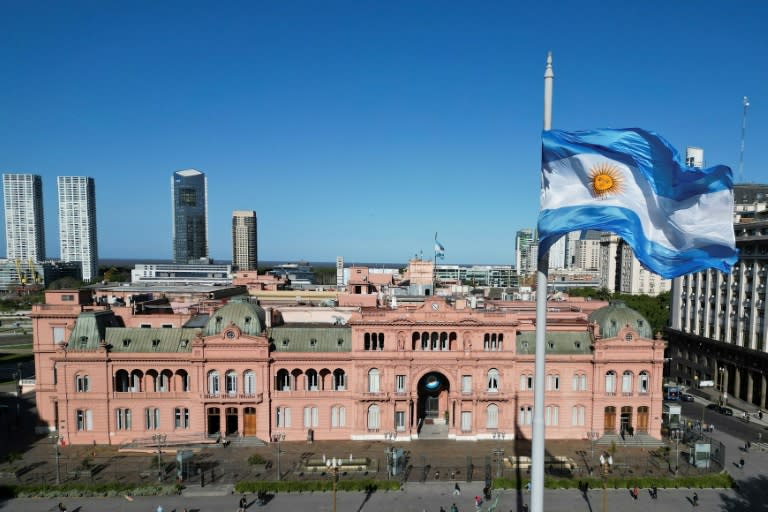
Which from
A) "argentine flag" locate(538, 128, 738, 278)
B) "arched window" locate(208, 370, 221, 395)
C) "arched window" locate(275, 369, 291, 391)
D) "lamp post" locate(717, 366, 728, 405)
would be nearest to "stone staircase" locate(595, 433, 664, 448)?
"lamp post" locate(717, 366, 728, 405)

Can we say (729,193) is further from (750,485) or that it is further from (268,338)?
(268,338)

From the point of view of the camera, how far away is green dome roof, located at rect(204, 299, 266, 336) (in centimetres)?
6362

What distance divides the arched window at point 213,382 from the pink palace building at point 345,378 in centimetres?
16

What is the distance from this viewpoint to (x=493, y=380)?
64500 mm

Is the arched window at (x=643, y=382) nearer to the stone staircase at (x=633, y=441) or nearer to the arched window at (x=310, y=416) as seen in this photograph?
the stone staircase at (x=633, y=441)

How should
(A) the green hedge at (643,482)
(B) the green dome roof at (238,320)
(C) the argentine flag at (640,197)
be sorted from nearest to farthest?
(C) the argentine flag at (640,197) → (A) the green hedge at (643,482) → (B) the green dome roof at (238,320)

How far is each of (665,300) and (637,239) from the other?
147m

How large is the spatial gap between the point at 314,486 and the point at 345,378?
16.3m

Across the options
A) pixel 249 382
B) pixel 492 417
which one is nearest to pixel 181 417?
pixel 249 382

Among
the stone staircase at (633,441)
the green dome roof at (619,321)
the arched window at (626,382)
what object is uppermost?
the green dome roof at (619,321)

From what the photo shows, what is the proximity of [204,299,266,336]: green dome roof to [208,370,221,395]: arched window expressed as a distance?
5225 mm

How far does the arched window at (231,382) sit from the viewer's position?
62.6m

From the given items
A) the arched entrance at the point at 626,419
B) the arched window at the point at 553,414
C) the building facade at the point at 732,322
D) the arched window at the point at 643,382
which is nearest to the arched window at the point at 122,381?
the arched window at the point at 553,414

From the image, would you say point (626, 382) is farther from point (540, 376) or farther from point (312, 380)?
point (540, 376)
